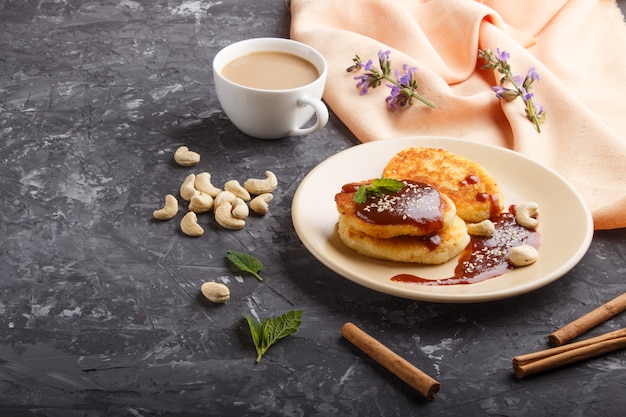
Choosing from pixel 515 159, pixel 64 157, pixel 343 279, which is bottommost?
pixel 64 157

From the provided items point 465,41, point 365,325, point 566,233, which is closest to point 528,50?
point 465,41

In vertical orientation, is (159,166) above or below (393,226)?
below

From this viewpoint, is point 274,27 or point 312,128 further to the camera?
point 274,27

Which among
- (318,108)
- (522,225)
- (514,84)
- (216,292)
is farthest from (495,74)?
(216,292)

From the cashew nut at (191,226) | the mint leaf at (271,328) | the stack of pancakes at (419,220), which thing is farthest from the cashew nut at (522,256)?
the cashew nut at (191,226)

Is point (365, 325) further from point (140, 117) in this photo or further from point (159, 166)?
point (140, 117)

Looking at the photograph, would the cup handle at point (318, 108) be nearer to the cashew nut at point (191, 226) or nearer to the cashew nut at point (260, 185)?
the cashew nut at point (260, 185)

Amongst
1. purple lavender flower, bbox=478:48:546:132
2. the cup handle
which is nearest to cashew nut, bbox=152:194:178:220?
the cup handle
